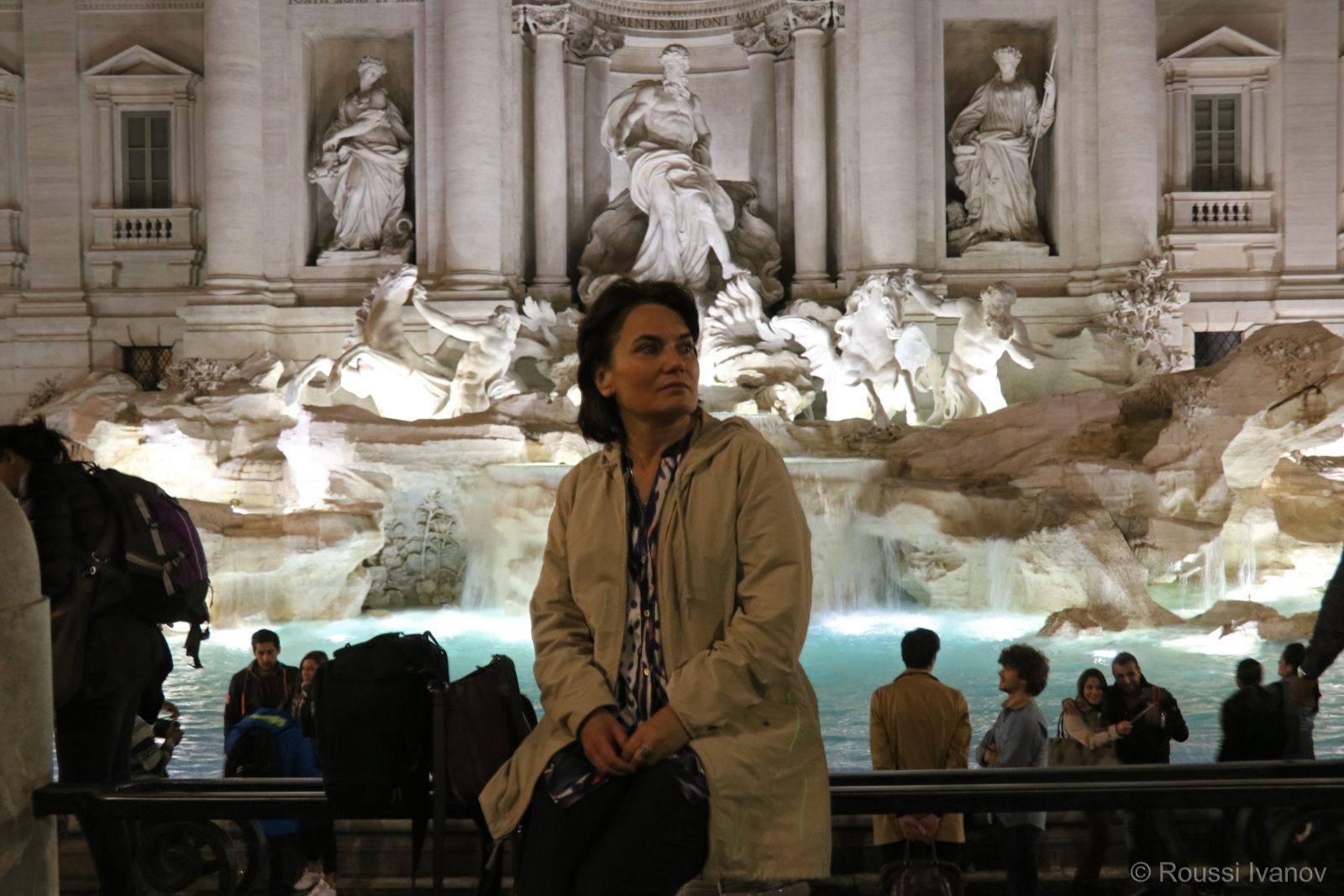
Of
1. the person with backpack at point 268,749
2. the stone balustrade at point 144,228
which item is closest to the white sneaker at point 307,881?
the person with backpack at point 268,749

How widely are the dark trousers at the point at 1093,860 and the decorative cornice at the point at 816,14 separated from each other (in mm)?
14203

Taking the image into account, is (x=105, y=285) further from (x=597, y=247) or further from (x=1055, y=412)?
(x=1055, y=412)

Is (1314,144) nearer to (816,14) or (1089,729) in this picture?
(816,14)

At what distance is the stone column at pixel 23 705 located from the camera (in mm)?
2545

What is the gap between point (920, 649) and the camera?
172 inches

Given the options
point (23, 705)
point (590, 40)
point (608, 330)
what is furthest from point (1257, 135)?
point (23, 705)

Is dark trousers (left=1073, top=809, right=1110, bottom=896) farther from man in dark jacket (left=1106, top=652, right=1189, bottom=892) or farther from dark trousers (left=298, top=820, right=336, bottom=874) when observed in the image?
dark trousers (left=298, top=820, right=336, bottom=874)

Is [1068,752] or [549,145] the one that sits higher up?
[549,145]

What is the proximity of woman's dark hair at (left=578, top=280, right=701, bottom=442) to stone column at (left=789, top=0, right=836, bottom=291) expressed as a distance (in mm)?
14247

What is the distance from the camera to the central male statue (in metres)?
16.0

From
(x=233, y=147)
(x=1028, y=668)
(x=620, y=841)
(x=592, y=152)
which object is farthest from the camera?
(x=592, y=152)

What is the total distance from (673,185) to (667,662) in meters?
14.0

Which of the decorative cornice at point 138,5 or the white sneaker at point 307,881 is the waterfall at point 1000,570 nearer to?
the white sneaker at point 307,881

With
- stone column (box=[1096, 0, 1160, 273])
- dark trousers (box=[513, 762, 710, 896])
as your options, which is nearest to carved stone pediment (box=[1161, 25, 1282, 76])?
stone column (box=[1096, 0, 1160, 273])
